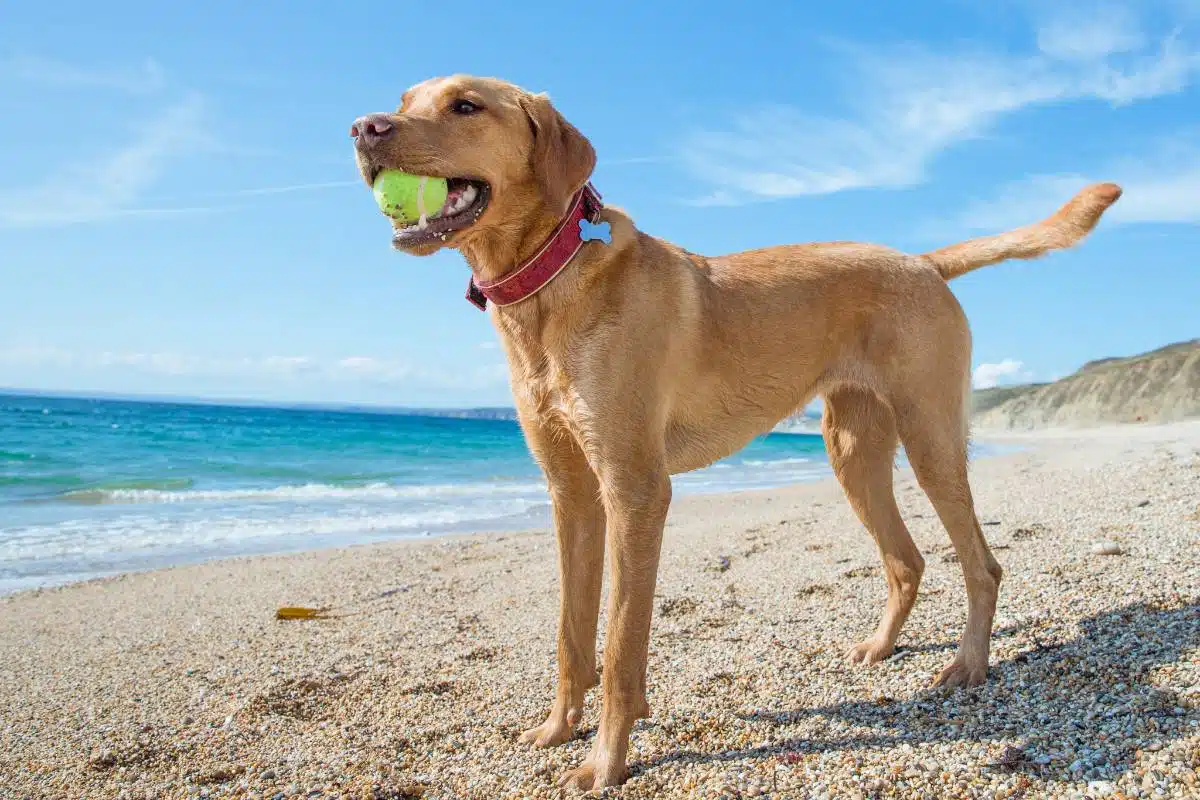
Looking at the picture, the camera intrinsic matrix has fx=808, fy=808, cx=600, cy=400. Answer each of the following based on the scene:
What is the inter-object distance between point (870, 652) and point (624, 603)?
1646 millimetres

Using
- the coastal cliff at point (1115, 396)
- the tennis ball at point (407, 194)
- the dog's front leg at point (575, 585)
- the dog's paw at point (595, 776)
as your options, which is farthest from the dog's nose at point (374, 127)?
the coastal cliff at point (1115, 396)

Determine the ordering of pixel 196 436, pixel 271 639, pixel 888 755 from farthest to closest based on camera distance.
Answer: pixel 196 436 < pixel 271 639 < pixel 888 755

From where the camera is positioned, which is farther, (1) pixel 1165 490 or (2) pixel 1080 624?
(1) pixel 1165 490

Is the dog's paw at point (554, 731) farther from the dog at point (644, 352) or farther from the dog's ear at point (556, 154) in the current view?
the dog's ear at point (556, 154)

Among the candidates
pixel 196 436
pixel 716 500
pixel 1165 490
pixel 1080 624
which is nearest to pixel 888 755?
pixel 1080 624

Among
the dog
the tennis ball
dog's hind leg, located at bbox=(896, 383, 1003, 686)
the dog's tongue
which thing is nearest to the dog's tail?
the dog

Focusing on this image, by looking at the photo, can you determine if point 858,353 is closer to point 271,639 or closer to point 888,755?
point 888,755

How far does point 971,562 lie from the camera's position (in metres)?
3.77

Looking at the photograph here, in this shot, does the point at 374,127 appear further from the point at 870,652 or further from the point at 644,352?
the point at 870,652

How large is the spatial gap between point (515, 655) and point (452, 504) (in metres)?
11.0

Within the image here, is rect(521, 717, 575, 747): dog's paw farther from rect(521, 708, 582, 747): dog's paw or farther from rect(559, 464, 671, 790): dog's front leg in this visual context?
rect(559, 464, 671, 790): dog's front leg

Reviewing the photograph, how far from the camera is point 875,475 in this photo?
4145mm

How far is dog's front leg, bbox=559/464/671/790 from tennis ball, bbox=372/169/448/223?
1132 millimetres

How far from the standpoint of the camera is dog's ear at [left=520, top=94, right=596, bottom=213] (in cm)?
292
